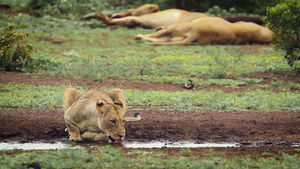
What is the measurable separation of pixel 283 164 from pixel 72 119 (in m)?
2.65

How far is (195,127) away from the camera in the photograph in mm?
8070

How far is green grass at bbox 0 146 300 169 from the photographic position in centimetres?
570

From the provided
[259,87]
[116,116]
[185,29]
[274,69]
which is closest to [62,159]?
[116,116]

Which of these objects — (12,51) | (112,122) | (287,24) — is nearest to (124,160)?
(112,122)

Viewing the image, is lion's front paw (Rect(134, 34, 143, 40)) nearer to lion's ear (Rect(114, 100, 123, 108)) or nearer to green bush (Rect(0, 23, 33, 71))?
green bush (Rect(0, 23, 33, 71))

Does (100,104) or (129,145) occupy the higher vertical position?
(100,104)

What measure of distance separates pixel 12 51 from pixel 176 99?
425 cm

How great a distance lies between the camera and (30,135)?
289 inches

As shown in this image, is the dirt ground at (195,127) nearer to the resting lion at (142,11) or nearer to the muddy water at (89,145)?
the muddy water at (89,145)

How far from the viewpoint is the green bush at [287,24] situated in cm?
1287

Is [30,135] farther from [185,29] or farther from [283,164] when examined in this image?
[185,29]

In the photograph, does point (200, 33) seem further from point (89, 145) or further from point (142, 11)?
point (89, 145)

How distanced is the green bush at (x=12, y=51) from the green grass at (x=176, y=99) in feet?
4.45

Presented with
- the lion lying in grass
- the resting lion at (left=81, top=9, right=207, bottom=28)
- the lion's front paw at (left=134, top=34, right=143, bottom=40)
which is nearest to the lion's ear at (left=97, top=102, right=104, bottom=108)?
the lion lying in grass
